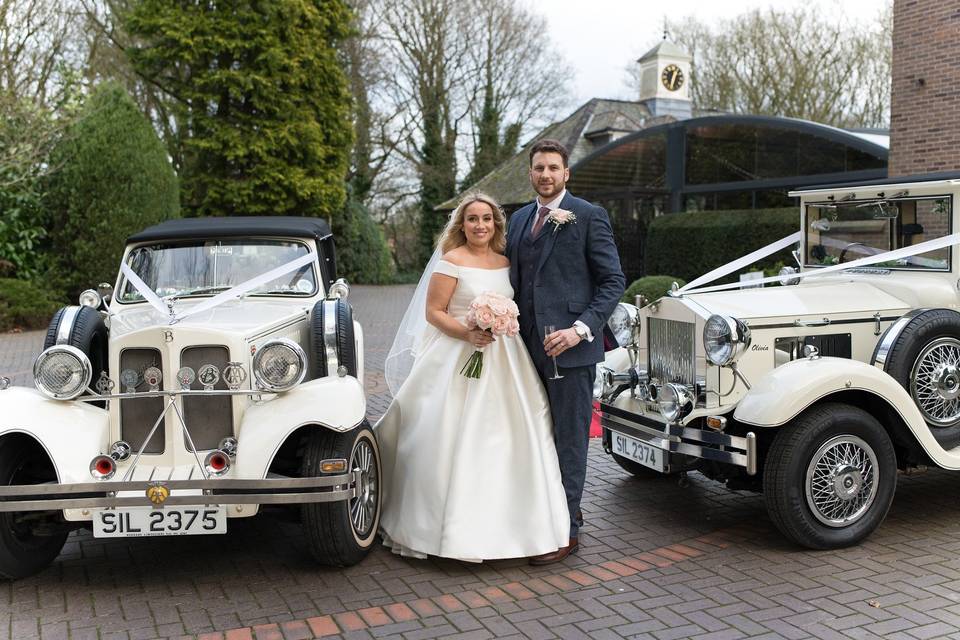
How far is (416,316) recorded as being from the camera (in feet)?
17.6

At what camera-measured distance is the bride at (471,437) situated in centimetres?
445

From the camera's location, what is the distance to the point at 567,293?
4578 millimetres

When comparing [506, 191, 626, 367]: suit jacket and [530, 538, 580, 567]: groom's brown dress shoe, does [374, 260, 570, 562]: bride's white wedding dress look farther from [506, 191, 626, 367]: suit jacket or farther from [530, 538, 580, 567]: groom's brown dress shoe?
[506, 191, 626, 367]: suit jacket

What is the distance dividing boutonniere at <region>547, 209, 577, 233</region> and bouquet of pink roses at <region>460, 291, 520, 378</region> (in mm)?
500

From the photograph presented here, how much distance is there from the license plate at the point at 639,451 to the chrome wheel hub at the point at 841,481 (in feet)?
2.78

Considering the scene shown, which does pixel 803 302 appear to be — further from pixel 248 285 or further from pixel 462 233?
pixel 248 285

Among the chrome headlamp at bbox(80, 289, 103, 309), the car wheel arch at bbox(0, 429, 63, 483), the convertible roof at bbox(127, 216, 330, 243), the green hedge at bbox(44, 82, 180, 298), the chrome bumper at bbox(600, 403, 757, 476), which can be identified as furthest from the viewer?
the green hedge at bbox(44, 82, 180, 298)

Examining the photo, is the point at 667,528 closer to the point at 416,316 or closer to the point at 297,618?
the point at 416,316

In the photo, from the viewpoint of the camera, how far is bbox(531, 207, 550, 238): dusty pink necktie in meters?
4.66

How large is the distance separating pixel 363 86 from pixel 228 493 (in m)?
29.7

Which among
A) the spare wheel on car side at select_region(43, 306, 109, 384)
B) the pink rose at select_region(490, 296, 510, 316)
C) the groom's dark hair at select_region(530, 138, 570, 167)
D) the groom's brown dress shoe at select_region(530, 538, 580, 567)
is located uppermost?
the groom's dark hair at select_region(530, 138, 570, 167)

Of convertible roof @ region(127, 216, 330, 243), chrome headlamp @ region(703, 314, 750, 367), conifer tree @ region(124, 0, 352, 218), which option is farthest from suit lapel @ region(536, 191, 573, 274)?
conifer tree @ region(124, 0, 352, 218)

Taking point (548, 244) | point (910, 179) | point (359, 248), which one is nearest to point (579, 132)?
point (359, 248)

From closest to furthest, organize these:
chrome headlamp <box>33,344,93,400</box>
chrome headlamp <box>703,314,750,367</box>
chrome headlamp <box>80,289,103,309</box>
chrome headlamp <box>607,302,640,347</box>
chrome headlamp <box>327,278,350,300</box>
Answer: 1. chrome headlamp <box>33,344,93,400</box>
2. chrome headlamp <box>703,314,750,367</box>
3. chrome headlamp <box>80,289,103,309</box>
4. chrome headlamp <box>607,302,640,347</box>
5. chrome headlamp <box>327,278,350,300</box>
